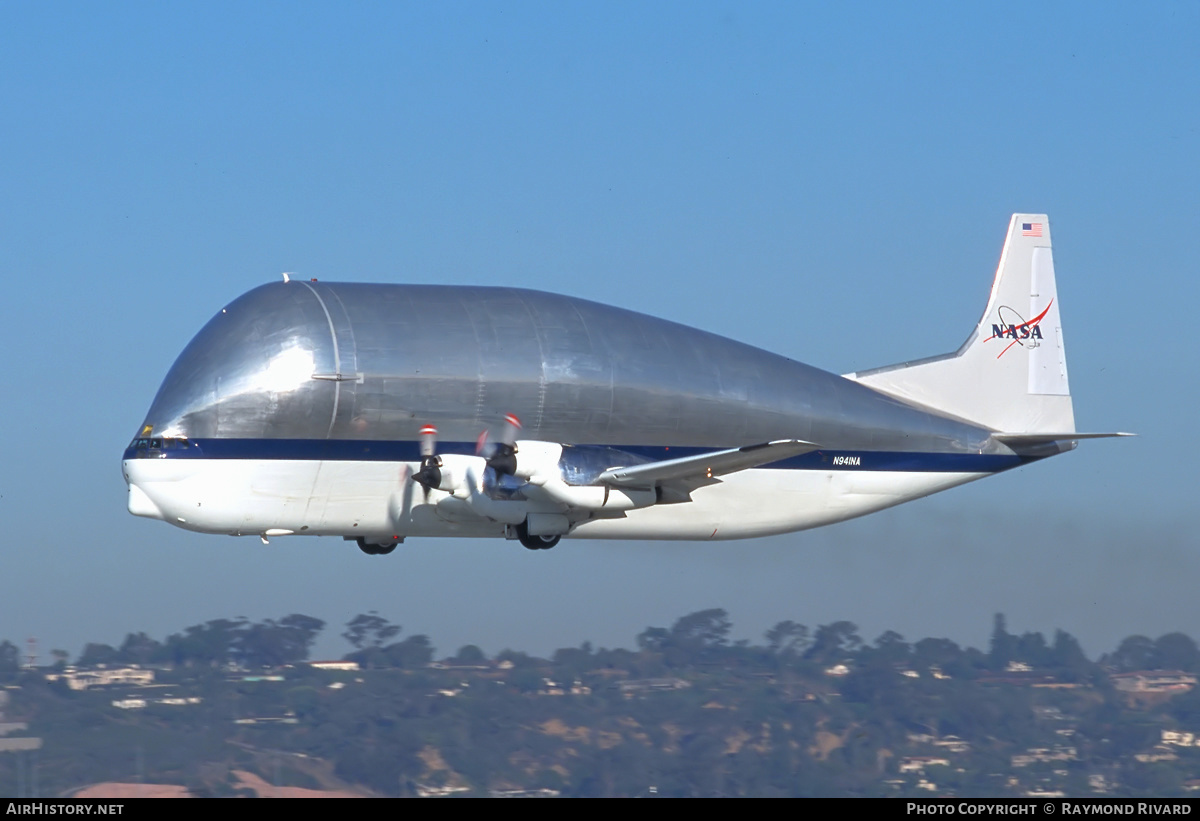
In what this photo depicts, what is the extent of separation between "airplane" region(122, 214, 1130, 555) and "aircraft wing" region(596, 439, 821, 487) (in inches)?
1.5

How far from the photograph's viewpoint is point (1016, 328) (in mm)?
27688

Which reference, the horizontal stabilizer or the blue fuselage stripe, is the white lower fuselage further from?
the horizontal stabilizer

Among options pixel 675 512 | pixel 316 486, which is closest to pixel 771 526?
pixel 675 512

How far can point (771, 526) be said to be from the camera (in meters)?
25.3

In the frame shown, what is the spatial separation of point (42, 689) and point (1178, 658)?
2467cm

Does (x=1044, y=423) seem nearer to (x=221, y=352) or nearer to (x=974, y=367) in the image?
(x=974, y=367)

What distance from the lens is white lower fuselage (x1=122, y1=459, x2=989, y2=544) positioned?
21.7 meters

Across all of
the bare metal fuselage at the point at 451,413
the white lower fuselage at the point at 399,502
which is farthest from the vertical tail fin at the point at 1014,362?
the bare metal fuselage at the point at 451,413

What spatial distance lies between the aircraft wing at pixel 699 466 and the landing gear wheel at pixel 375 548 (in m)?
4.03

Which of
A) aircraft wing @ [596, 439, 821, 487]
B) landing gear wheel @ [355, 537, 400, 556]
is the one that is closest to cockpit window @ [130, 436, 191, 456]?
landing gear wheel @ [355, 537, 400, 556]

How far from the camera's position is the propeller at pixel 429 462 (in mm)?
21953

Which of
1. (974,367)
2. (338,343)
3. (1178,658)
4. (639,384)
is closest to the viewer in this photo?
(338,343)
